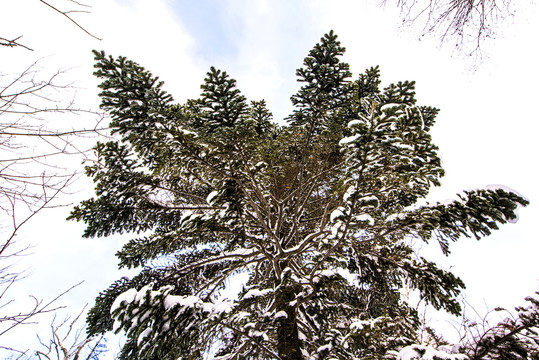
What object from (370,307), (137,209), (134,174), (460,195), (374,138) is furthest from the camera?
(370,307)

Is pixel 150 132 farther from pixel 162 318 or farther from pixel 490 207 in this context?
pixel 490 207

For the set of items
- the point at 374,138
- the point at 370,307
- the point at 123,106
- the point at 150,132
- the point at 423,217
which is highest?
the point at 123,106

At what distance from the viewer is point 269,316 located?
4.39 meters

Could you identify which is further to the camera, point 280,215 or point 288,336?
point 280,215

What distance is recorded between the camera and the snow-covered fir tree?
132 inches

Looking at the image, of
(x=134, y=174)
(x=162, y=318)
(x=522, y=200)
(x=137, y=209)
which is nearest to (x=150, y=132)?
(x=134, y=174)

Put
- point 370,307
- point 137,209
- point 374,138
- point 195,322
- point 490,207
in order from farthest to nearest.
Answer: point 370,307 → point 137,209 → point 195,322 → point 490,207 → point 374,138

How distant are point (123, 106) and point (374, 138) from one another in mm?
3801

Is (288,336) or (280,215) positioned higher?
(280,215)

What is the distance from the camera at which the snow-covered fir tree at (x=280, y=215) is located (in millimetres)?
3352

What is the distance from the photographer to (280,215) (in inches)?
206

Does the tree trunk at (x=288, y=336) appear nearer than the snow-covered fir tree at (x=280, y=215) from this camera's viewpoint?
No

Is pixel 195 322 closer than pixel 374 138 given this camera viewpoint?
No

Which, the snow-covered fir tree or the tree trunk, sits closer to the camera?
the snow-covered fir tree
